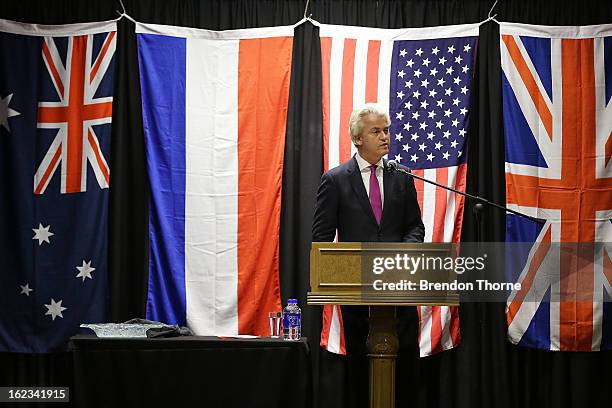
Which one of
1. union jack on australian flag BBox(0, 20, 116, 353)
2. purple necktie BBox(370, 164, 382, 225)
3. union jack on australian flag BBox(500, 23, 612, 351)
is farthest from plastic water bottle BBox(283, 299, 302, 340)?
union jack on australian flag BBox(500, 23, 612, 351)

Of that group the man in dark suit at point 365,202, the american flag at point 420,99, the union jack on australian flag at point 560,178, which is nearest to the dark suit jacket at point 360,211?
the man in dark suit at point 365,202

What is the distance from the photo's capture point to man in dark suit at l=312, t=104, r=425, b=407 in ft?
13.5

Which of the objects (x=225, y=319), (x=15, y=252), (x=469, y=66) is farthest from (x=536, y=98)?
(x=15, y=252)

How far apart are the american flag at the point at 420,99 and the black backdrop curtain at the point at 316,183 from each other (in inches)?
8.1

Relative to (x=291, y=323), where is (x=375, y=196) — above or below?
above

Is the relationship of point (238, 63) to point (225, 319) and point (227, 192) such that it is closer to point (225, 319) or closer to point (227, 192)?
point (227, 192)

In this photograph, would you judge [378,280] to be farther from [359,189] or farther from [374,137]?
[374,137]

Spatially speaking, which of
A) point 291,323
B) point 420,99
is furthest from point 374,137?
point 291,323

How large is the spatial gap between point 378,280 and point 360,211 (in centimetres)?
81

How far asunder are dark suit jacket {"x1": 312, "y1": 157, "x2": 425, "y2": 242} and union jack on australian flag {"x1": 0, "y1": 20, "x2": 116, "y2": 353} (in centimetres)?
166

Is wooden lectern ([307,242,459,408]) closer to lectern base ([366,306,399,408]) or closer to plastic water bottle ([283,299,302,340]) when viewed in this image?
lectern base ([366,306,399,408])

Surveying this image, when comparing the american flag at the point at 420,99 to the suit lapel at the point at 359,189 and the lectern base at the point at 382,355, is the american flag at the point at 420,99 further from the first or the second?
the lectern base at the point at 382,355

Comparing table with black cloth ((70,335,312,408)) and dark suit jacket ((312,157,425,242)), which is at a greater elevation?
dark suit jacket ((312,157,425,242))

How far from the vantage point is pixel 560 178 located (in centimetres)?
510
